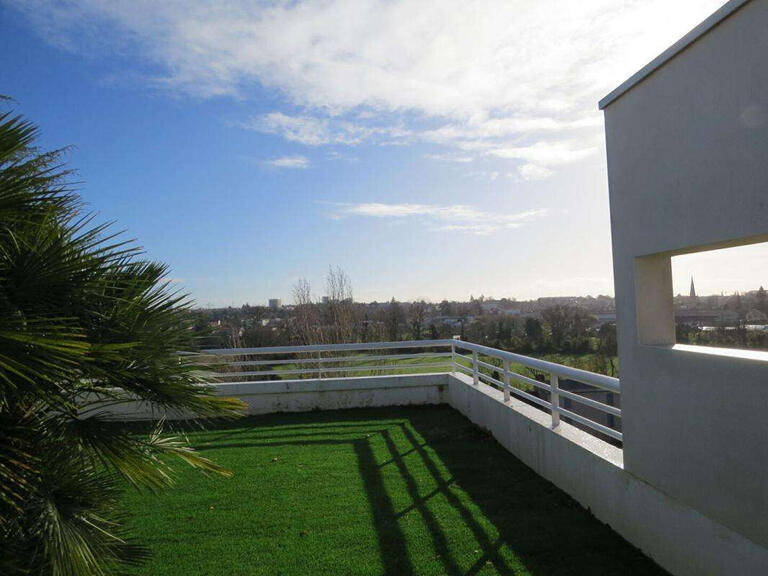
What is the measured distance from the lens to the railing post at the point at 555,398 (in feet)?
16.2

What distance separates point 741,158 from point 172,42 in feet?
23.8

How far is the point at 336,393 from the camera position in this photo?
980 centimetres

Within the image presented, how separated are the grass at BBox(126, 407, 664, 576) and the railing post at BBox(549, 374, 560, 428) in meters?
0.60

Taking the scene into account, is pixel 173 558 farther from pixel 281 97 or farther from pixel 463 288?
pixel 463 288

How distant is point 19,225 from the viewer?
8.52 feet

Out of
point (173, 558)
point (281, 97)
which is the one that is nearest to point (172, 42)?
point (281, 97)

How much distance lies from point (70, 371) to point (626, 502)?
3.54 metres

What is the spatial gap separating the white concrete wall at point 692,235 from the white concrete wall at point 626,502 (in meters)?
0.09

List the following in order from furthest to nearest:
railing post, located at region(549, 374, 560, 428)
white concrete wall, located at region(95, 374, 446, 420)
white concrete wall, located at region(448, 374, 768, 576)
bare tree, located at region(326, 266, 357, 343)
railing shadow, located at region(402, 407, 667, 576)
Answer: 1. bare tree, located at region(326, 266, 357, 343)
2. white concrete wall, located at region(95, 374, 446, 420)
3. railing post, located at region(549, 374, 560, 428)
4. railing shadow, located at region(402, 407, 667, 576)
5. white concrete wall, located at region(448, 374, 768, 576)

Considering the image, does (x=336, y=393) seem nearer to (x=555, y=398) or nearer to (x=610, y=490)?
(x=555, y=398)

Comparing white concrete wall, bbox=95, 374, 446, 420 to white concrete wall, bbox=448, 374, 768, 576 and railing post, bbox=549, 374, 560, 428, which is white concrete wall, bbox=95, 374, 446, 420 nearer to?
white concrete wall, bbox=448, 374, 768, 576

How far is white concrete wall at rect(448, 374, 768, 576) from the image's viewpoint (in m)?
2.73

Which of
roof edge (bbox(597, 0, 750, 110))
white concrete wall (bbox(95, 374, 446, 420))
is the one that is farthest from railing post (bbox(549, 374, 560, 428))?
white concrete wall (bbox(95, 374, 446, 420))

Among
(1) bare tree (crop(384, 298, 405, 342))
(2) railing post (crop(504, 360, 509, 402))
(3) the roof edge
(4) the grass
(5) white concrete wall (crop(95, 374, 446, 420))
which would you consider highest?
(3) the roof edge
